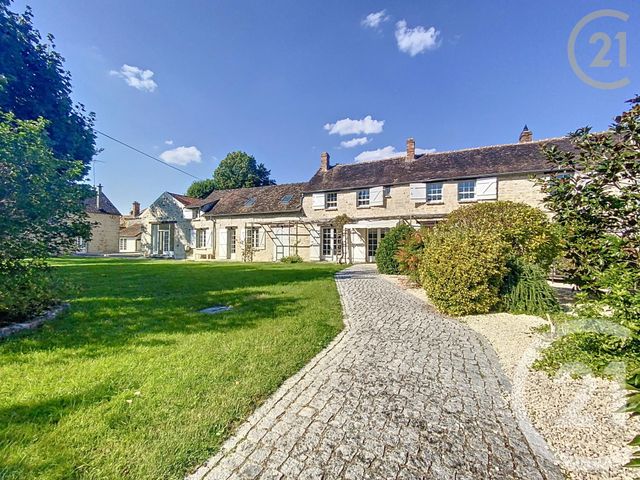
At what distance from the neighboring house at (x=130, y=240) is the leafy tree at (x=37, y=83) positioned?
34.1 m

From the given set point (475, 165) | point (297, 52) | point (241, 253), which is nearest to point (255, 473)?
point (297, 52)

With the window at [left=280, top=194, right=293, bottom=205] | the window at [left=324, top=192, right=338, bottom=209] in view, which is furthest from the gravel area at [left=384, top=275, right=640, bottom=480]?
the window at [left=280, top=194, right=293, bottom=205]

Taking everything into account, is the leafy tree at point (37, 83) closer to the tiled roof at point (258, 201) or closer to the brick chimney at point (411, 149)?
the tiled roof at point (258, 201)

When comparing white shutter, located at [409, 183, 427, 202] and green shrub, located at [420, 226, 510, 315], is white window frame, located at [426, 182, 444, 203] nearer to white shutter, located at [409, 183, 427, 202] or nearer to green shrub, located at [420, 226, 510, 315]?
white shutter, located at [409, 183, 427, 202]

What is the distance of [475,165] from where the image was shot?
19.0 m

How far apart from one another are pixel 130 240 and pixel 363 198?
39370 millimetres

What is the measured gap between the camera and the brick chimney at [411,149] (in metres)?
21.6

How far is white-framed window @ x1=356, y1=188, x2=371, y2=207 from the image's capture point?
21.4m

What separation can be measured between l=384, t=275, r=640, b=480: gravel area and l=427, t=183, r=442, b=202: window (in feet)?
52.2

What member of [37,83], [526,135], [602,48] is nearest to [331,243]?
[526,135]

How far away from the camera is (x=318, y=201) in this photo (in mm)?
22672

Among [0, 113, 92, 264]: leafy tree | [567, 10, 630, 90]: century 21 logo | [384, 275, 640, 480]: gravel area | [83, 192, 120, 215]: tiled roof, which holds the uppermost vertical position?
[83, 192, 120, 215]: tiled roof

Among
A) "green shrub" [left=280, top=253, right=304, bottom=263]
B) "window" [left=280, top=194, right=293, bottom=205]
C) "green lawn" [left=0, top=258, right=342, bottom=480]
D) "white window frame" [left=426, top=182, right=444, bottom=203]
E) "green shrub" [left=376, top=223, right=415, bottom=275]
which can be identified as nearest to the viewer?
"green lawn" [left=0, top=258, right=342, bottom=480]

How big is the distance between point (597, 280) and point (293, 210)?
21.3m
